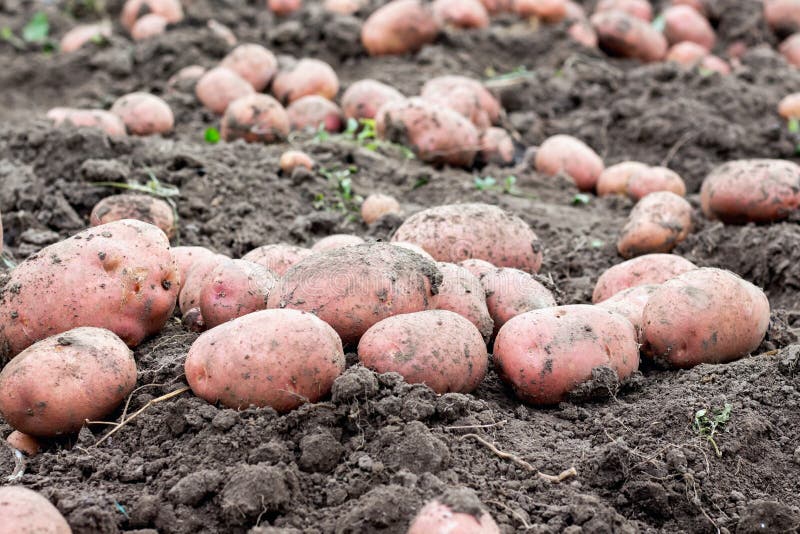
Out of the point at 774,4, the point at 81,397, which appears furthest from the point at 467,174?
the point at 774,4

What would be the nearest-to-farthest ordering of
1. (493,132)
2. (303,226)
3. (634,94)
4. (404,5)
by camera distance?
(303,226)
(493,132)
(634,94)
(404,5)

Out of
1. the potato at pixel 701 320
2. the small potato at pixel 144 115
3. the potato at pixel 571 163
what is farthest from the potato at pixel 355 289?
the small potato at pixel 144 115

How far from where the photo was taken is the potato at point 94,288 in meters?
2.60

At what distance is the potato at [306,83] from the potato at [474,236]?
7.55ft

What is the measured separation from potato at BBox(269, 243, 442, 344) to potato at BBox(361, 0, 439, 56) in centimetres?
383

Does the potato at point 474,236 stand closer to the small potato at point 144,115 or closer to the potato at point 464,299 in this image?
the potato at point 464,299

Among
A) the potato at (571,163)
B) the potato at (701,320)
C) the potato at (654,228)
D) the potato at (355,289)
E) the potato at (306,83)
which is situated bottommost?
the potato at (571,163)

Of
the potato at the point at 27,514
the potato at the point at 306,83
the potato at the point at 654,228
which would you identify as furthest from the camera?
the potato at the point at 306,83

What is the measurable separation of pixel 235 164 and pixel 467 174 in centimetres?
119

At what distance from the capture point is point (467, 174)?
186 inches

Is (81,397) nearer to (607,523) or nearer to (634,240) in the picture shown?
(607,523)

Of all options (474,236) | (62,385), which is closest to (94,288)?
(62,385)

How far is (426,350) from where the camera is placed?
243cm

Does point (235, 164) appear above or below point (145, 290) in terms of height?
below
